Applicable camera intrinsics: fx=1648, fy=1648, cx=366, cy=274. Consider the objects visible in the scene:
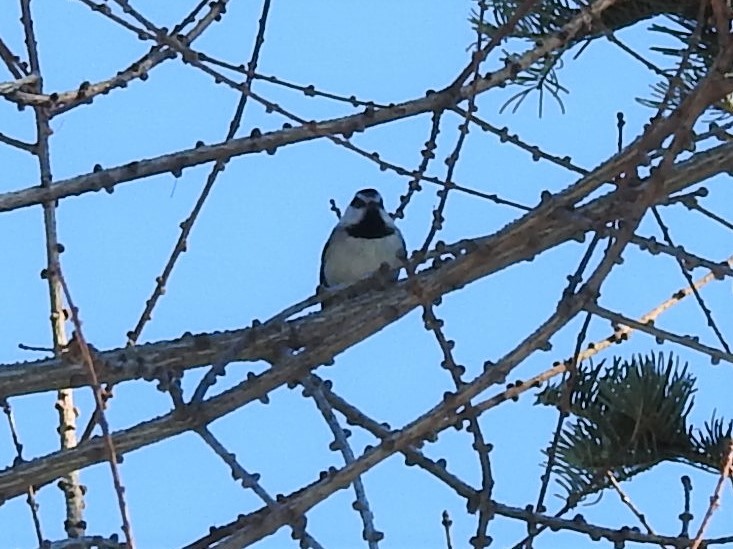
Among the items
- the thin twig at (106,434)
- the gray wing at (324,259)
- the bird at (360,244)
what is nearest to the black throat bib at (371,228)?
the bird at (360,244)

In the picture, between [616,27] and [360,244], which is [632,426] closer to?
[616,27]

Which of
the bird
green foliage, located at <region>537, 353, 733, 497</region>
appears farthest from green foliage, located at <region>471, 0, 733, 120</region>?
→ the bird

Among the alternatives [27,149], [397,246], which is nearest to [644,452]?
[27,149]

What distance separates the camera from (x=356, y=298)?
2045 mm

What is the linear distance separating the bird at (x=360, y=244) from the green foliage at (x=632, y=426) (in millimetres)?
2492

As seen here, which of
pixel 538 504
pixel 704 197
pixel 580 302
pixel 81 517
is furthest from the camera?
pixel 81 517

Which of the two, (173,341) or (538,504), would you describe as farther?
(173,341)

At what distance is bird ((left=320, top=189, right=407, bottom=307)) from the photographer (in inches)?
198

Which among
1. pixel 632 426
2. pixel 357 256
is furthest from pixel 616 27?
pixel 357 256

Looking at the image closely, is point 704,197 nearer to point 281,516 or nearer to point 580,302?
point 580,302

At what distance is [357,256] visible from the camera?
5.03m

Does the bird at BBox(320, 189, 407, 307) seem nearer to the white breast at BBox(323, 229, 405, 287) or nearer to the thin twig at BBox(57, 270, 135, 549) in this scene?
the white breast at BBox(323, 229, 405, 287)

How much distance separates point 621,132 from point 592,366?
1.69 feet

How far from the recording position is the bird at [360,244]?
5020 mm
